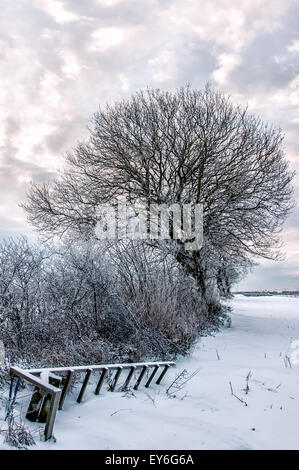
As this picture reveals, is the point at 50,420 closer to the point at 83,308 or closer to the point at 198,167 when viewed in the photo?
the point at 83,308

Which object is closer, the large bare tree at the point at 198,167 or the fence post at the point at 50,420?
the fence post at the point at 50,420

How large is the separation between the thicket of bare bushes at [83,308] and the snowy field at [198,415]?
727 mm

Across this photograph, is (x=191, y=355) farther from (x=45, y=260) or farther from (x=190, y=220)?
(x=190, y=220)

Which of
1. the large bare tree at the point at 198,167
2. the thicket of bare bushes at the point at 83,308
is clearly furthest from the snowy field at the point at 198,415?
the large bare tree at the point at 198,167

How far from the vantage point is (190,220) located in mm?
12789

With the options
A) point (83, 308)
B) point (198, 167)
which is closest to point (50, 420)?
point (83, 308)

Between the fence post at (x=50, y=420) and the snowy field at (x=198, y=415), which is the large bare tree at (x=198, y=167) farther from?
the fence post at (x=50, y=420)

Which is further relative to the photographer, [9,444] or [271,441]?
[271,441]

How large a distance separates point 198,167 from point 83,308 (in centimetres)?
870

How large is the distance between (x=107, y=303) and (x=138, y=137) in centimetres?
869

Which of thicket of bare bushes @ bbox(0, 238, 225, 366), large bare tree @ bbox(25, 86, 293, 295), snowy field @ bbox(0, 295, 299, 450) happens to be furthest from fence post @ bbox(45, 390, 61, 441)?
large bare tree @ bbox(25, 86, 293, 295)

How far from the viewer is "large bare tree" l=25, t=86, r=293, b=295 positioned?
41.9 ft

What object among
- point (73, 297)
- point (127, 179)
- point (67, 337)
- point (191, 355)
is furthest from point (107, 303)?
point (127, 179)

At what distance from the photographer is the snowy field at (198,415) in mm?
2693
